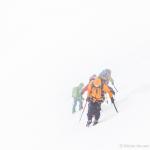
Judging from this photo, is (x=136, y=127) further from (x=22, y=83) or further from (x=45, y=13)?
(x=45, y=13)

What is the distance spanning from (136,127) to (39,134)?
7.36 meters

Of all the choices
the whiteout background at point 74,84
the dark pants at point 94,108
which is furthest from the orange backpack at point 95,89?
the whiteout background at point 74,84

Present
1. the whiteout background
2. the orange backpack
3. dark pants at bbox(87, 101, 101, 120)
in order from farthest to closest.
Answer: dark pants at bbox(87, 101, 101, 120), the orange backpack, the whiteout background

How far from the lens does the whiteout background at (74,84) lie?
14609 millimetres

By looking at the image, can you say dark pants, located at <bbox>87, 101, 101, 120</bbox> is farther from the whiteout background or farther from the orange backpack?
the whiteout background

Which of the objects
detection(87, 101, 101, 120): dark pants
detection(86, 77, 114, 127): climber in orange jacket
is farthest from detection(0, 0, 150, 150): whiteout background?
detection(86, 77, 114, 127): climber in orange jacket

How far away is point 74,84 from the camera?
31.5 meters

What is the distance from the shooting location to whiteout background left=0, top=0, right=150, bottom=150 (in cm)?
1461

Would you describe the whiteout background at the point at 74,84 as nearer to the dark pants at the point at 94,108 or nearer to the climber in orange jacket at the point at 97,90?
the dark pants at the point at 94,108

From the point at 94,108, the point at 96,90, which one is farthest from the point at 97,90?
the point at 94,108

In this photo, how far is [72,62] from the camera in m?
41.4

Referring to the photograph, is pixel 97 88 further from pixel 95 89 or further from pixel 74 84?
pixel 74 84

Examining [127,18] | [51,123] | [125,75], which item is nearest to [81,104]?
[51,123]

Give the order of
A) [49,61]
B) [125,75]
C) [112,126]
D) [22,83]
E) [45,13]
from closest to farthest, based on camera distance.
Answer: [112,126], [125,75], [22,83], [49,61], [45,13]
